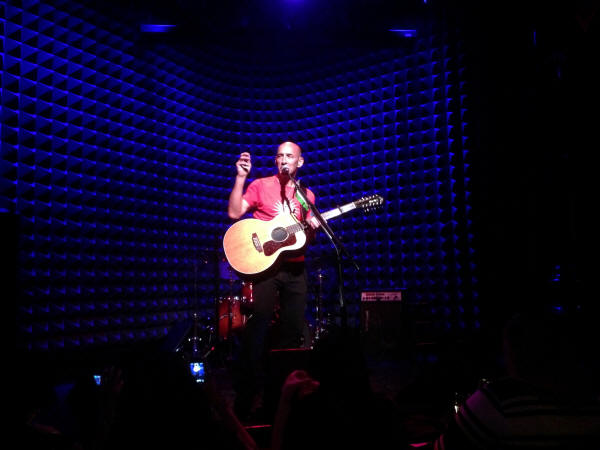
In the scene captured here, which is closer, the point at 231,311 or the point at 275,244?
the point at 275,244

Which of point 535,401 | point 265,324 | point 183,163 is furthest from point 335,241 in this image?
point 183,163

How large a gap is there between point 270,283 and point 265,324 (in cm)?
32

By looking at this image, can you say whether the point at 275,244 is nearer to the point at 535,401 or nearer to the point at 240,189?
the point at 240,189

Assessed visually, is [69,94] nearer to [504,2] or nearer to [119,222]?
[119,222]

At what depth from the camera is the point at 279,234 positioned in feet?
12.0

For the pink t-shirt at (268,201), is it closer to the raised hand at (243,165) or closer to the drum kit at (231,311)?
the raised hand at (243,165)

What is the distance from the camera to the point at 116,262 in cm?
554

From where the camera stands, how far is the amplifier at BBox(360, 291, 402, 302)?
5.64 m

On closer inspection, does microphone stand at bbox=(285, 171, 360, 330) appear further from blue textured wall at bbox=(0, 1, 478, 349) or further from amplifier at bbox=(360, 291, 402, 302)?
amplifier at bbox=(360, 291, 402, 302)

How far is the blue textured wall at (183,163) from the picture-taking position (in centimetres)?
492

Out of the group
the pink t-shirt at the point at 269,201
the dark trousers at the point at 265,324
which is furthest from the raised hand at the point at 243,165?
the dark trousers at the point at 265,324

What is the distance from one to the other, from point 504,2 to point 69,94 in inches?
212

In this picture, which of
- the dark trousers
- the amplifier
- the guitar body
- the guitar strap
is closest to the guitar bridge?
the guitar body

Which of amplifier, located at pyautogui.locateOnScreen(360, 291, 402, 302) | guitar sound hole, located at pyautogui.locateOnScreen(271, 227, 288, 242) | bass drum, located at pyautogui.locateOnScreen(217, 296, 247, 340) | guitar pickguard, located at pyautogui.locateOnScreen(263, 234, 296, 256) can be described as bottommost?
bass drum, located at pyautogui.locateOnScreen(217, 296, 247, 340)
